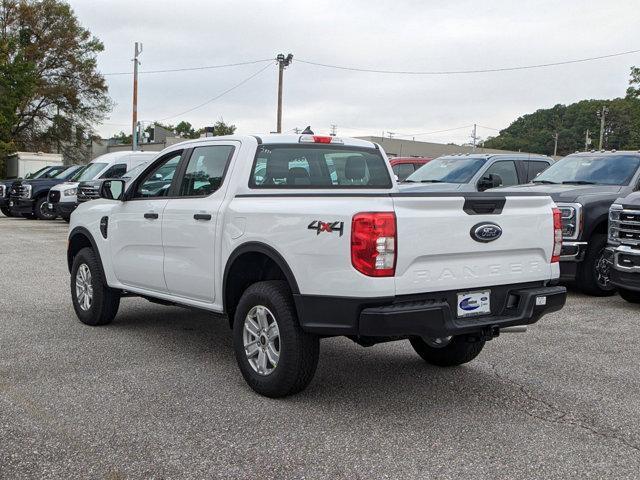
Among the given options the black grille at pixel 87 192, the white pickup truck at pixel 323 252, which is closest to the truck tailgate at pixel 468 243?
the white pickup truck at pixel 323 252

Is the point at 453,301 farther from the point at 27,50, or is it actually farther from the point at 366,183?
the point at 27,50

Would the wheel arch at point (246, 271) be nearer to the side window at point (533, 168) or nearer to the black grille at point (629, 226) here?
the black grille at point (629, 226)

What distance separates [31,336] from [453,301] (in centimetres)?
415

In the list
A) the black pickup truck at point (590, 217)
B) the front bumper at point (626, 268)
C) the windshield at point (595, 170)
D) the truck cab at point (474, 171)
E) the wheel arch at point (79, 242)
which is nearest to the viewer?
the wheel arch at point (79, 242)

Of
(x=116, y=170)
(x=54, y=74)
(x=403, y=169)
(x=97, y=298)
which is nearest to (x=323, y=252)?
(x=97, y=298)

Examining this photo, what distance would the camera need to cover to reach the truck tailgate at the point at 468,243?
4406 millimetres

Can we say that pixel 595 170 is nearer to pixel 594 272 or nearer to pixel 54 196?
pixel 594 272

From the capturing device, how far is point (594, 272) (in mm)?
9555

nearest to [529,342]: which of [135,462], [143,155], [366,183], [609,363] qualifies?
[609,363]

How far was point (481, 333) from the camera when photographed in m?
4.75

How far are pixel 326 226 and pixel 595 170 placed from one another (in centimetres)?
737

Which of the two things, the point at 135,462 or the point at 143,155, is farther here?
the point at 143,155

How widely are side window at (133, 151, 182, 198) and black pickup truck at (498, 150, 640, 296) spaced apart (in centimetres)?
527

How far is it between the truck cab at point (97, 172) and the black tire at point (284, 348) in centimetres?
1525
